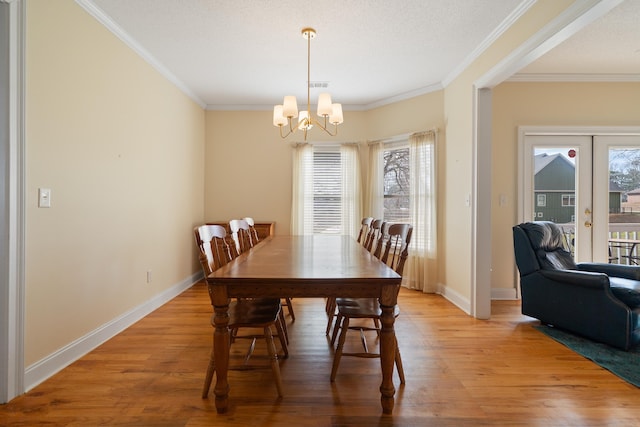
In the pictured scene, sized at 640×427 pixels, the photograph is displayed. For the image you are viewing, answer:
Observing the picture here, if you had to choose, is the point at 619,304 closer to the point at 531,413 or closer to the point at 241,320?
the point at 531,413

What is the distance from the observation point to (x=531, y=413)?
1.79 m

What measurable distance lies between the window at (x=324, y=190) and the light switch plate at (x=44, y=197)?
10.6 feet

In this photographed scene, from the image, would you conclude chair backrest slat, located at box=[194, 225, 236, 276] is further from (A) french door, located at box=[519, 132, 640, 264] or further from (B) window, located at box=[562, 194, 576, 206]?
(B) window, located at box=[562, 194, 576, 206]

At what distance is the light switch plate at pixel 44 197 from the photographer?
2094mm

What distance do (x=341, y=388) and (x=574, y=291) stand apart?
2.22 meters

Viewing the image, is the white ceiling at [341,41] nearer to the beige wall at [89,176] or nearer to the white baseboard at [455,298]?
the beige wall at [89,176]

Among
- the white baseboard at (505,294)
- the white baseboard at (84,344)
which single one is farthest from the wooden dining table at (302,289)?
the white baseboard at (505,294)

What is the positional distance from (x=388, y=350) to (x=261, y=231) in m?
3.34

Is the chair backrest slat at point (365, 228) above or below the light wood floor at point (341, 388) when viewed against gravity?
above

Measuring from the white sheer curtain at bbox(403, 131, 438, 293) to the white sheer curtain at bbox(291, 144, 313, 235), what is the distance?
1536 millimetres

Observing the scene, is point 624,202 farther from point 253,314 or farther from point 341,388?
point 253,314

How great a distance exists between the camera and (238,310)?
7.14 ft

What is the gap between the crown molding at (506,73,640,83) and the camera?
154 inches

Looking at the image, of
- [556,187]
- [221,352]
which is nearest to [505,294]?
[556,187]
